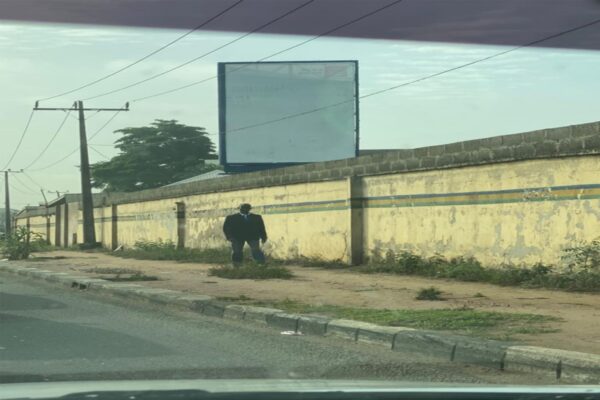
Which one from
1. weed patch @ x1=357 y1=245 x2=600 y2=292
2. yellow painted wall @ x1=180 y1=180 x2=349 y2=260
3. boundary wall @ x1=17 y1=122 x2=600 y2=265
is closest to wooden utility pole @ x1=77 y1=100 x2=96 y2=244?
yellow painted wall @ x1=180 y1=180 x2=349 y2=260

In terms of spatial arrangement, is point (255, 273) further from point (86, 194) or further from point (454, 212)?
point (86, 194)

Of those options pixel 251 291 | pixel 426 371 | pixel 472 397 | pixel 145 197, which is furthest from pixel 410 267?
pixel 145 197

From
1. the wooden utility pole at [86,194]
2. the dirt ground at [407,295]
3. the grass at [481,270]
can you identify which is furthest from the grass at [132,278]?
the wooden utility pole at [86,194]

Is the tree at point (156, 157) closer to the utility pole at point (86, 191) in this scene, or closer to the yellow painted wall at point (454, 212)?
the utility pole at point (86, 191)

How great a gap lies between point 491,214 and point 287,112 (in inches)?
830

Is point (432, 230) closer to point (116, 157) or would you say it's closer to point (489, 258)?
point (489, 258)

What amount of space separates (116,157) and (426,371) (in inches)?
2342

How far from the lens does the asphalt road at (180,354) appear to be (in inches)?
271

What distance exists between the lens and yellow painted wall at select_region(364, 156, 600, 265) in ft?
42.2

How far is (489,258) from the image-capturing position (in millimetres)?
14609

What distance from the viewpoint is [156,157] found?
62.8 m

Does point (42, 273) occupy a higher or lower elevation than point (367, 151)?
lower

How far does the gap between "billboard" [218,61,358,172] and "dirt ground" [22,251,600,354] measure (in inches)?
662

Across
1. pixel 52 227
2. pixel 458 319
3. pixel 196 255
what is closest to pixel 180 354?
pixel 458 319
